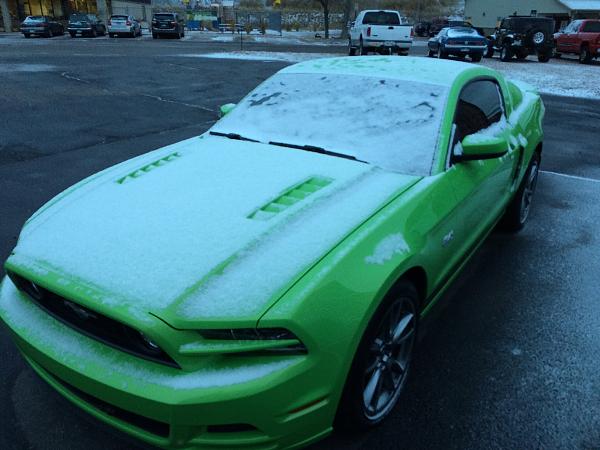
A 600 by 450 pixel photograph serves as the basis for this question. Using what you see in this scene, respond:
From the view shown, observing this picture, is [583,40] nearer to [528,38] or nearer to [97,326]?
[528,38]

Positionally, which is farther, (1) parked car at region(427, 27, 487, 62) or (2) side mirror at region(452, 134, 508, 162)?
(1) parked car at region(427, 27, 487, 62)

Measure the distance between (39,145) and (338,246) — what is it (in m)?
6.33

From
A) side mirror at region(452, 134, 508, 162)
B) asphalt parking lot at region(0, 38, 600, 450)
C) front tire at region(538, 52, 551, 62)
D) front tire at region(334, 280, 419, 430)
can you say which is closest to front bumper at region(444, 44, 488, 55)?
front tire at region(538, 52, 551, 62)

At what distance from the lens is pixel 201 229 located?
2.16 meters

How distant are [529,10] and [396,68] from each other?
50.8 metres

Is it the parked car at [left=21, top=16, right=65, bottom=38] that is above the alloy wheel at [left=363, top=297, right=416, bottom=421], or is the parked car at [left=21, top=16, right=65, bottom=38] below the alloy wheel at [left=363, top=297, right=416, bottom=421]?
above

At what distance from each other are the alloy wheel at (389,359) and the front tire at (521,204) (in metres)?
2.36

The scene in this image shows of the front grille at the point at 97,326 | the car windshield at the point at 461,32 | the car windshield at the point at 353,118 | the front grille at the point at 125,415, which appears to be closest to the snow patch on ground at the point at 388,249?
Answer: the car windshield at the point at 353,118

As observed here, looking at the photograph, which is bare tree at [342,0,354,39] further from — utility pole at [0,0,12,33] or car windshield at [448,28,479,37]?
utility pole at [0,0,12,33]

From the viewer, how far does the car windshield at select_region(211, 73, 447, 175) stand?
9.50 feet

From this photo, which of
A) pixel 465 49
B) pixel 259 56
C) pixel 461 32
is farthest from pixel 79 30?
pixel 465 49

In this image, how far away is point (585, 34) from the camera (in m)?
21.9

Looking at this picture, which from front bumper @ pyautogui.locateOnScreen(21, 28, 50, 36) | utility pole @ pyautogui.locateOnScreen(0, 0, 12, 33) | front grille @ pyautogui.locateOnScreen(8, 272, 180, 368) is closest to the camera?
front grille @ pyautogui.locateOnScreen(8, 272, 180, 368)

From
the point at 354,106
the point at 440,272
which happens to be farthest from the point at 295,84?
the point at 440,272
